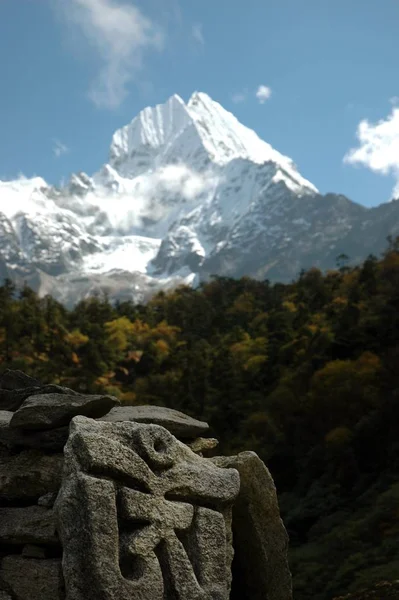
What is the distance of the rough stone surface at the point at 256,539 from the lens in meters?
7.12

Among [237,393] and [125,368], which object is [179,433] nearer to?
[237,393]

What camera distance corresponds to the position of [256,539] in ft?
23.3

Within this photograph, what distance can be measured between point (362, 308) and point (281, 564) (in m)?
34.4

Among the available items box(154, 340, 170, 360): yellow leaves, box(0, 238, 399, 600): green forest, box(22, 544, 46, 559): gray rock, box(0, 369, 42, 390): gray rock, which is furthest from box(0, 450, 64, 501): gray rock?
box(154, 340, 170, 360): yellow leaves

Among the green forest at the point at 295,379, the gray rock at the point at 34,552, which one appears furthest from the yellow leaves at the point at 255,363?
the gray rock at the point at 34,552

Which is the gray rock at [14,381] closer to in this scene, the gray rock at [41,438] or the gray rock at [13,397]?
the gray rock at [13,397]

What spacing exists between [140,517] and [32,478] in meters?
1.40

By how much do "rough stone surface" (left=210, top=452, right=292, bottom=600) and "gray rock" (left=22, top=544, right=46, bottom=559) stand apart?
198 centimetres

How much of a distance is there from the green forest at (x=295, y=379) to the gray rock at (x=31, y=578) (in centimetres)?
746

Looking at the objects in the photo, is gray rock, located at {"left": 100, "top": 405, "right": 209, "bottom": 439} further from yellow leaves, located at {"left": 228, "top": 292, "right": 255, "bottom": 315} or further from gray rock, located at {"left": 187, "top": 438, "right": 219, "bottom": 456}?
yellow leaves, located at {"left": 228, "top": 292, "right": 255, "bottom": 315}

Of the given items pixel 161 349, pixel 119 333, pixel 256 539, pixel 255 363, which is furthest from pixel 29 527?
pixel 119 333

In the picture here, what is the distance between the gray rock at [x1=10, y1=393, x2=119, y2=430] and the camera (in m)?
6.57

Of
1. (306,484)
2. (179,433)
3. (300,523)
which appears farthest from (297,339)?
(179,433)

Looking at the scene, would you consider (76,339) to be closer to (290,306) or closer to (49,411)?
(290,306)
